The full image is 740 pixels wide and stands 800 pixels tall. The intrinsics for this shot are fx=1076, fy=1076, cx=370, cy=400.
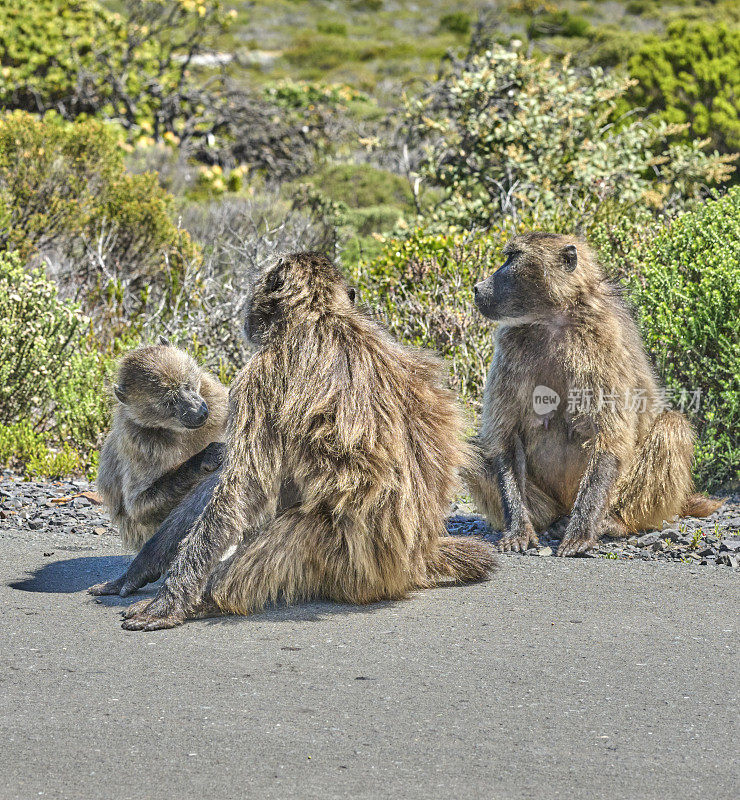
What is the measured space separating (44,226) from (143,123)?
691 centimetres

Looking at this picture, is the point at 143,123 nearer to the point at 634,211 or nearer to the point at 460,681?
the point at 634,211

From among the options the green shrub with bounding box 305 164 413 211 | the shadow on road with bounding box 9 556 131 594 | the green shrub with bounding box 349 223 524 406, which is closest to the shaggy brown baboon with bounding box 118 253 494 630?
the shadow on road with bounding box 9 556 131 594

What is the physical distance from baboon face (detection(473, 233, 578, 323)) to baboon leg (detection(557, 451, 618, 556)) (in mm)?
810

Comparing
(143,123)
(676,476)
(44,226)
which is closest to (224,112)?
(143,123)

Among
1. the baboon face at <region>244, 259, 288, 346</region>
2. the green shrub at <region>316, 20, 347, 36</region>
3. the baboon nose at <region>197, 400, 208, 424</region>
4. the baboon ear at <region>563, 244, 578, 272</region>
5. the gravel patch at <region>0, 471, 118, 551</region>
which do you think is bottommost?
the gravel patch at <region>0, 471, 118, 551</region>

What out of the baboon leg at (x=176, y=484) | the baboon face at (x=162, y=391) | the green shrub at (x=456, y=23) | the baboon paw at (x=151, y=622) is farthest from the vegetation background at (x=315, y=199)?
the green shrub at (x=456, y=23)

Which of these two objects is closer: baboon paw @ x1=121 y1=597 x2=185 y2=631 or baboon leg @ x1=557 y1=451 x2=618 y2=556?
baboon paw @ x1=121 y1=597 x2=185 y2=631

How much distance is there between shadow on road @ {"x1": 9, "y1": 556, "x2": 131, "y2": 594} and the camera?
452cm

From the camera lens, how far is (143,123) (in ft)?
53.4

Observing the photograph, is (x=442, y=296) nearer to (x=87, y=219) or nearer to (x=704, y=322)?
(x=704, y=322)

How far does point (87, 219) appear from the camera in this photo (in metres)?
9.99

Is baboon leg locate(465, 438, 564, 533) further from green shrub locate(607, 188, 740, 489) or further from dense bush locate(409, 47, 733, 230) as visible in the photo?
dense bush locate(409, 47, 733, 230)

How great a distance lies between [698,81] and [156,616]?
16.1 metres

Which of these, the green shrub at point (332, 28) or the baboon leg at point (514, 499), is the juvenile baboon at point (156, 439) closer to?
the baboon leg at point (514, 499)
